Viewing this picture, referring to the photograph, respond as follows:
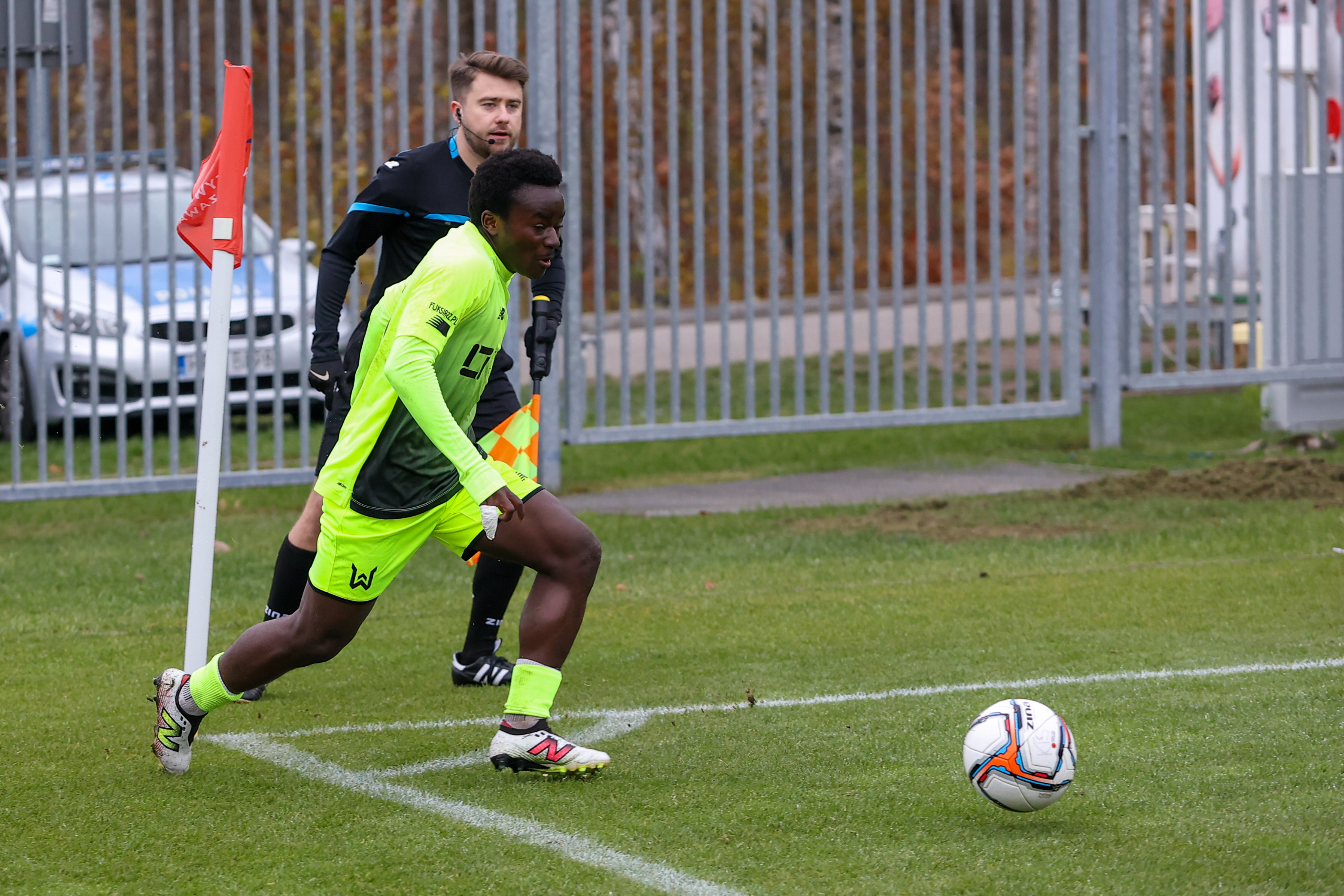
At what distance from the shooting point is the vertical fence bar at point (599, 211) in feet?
34.3

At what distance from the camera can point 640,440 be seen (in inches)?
421

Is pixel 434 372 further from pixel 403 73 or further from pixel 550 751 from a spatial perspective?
pixel 403 73

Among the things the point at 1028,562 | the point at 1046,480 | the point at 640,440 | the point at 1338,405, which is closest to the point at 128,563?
the point at 640,440

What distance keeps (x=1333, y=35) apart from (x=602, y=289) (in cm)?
567

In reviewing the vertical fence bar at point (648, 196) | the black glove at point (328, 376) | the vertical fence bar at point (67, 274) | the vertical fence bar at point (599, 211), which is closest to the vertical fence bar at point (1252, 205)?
the vertical fence bar at point (648, 196)

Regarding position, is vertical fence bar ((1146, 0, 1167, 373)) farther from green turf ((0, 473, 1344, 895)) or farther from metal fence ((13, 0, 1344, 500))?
green turf ((0, 473, 1344, 895))

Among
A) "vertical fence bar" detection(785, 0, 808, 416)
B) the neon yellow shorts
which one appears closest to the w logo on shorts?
the neon yellow shorts

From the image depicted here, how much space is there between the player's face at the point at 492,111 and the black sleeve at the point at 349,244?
29 cm

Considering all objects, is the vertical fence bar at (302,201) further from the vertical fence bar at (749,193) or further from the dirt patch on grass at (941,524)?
the dirt patch on grass at (941,524)

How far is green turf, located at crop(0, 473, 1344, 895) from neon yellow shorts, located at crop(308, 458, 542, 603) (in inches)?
21.0

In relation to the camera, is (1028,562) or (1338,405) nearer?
(1028,562)

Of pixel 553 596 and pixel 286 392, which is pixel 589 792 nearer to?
pixel 553 596

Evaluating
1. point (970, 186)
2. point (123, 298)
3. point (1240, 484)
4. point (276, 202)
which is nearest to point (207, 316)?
point (123, 298)

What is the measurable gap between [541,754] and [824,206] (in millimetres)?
6819
